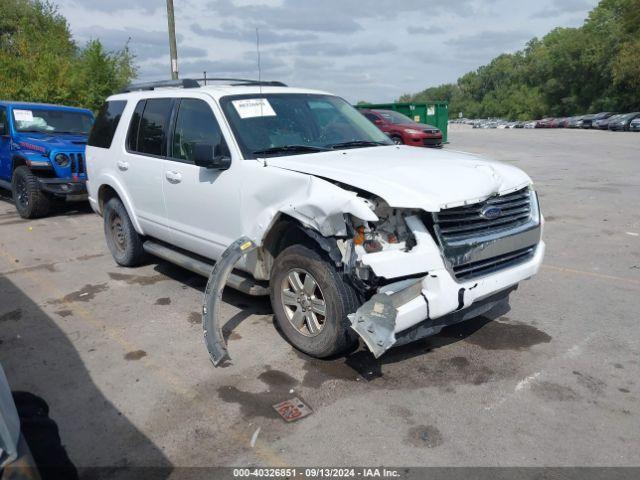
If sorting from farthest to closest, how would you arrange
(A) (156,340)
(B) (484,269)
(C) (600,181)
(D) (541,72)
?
(D) (541,72)
(C) (600,181)
(A) (156,340)
(B) (484,269)

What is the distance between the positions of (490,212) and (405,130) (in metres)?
16.6

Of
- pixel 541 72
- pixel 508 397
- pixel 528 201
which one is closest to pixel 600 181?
pixel 528 201

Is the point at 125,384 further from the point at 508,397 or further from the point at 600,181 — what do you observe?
the point at 600,181

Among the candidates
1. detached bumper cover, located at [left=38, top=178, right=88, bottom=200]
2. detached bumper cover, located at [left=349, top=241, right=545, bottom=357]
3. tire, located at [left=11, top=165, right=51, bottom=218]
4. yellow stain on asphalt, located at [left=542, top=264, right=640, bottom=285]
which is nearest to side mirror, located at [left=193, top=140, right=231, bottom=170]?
detached bumper cover, located at [left=349, top=241, right=545, bottom=357]

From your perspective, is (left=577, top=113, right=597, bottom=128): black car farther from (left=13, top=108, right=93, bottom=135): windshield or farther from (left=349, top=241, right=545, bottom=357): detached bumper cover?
(left=349, top=241, right=545, bottom=357): detached bumper cover

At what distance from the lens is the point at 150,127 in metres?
5.60

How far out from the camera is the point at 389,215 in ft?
11.6

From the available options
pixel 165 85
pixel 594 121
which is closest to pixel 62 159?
pixel 165 85

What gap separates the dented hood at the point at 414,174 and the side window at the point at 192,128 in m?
0.77

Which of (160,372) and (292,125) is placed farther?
(292,125)

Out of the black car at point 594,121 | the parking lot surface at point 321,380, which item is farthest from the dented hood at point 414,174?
the black car at point 594,121

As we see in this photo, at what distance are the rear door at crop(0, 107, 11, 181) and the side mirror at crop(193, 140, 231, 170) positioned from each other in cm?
718

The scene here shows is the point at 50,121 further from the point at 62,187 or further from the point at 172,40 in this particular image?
the point at 172,40

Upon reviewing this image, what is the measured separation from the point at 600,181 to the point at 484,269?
1035 cm
